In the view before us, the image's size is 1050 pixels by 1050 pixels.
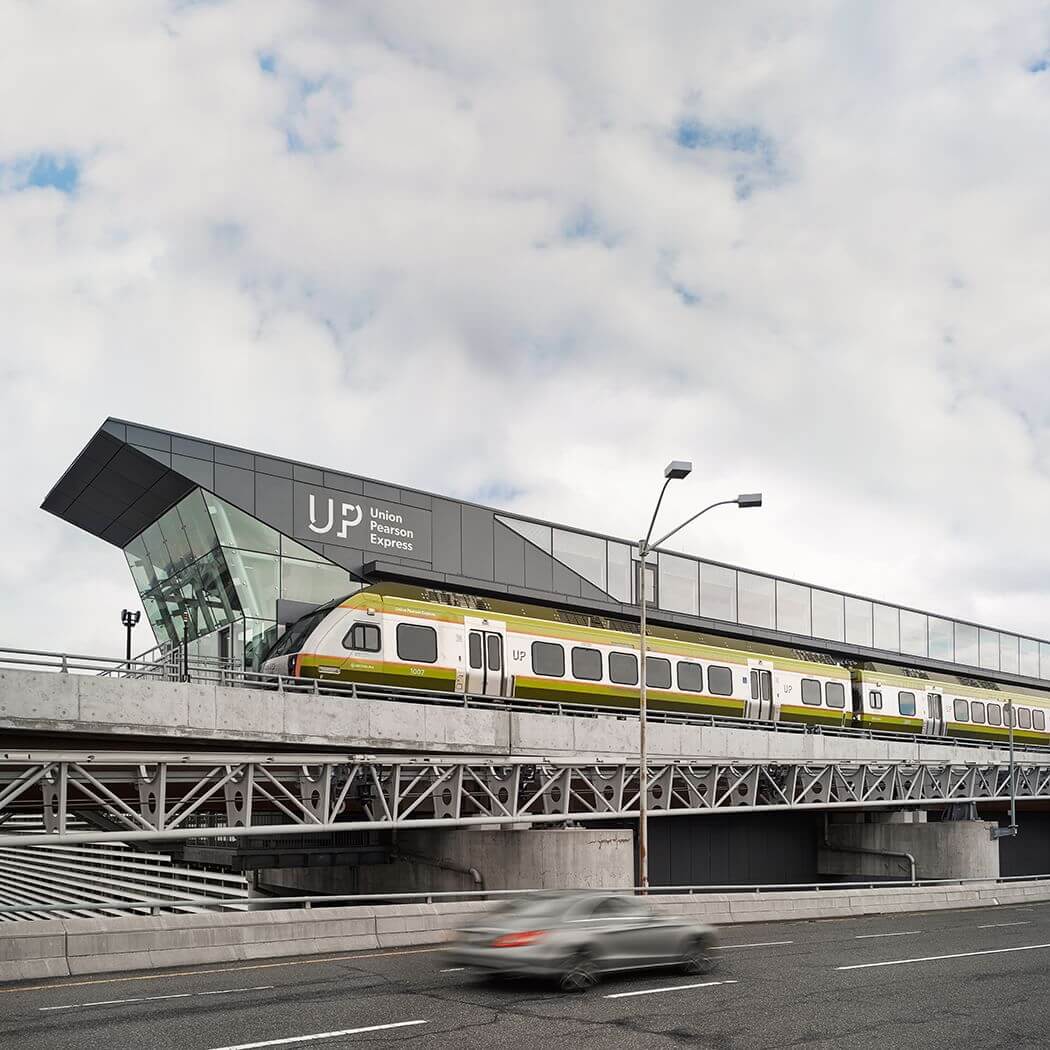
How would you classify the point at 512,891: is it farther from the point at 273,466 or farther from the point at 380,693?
the point at 273,466

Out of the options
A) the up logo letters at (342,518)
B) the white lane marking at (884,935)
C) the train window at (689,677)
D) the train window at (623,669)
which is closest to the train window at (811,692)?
the train window at (689,677)

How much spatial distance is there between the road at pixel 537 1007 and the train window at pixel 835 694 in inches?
999

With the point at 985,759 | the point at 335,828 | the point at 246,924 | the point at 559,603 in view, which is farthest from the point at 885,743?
the point at 246,924

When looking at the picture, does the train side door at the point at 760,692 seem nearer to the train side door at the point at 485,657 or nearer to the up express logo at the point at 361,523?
the train side door at the point at 485,657

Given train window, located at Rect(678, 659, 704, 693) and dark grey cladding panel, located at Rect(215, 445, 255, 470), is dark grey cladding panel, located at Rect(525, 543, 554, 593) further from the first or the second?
dark grey cladding panel, located at Rect(215, 445, 255, 470)

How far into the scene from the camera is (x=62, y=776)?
64.9ft

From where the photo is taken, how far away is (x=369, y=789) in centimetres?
2734

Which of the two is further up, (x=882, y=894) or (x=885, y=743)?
(x=885, y=743)

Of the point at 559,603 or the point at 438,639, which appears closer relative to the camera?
the point at 438,639

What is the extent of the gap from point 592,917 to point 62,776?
10.1m

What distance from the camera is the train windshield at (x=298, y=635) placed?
93.6 ft

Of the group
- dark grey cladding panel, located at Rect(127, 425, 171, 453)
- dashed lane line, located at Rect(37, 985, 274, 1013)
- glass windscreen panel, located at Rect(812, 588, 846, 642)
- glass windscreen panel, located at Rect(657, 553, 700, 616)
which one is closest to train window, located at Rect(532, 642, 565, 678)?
dark grey cladding panel, located at Rect(127, 425, 171, 453)

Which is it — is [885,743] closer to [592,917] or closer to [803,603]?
[803,603]

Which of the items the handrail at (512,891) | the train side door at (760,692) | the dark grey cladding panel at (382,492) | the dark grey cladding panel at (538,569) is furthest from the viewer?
the train side door at (760,692)
